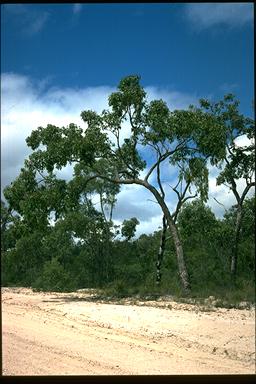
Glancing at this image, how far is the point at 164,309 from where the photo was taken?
33.7 ft

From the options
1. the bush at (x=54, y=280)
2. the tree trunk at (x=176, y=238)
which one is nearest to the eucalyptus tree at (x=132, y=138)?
the tree trunk at (x=176, y=238)

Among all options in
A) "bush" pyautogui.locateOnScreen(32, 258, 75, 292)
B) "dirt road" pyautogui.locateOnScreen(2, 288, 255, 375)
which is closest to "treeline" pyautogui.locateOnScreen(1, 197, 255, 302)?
"bush" pyautogui.locateOnScreen(32, 258, 75, 292)

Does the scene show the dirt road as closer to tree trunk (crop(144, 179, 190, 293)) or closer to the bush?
tree trunk (crop(144, 179, 190, 293))

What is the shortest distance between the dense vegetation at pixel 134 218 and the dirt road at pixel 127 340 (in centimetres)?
188

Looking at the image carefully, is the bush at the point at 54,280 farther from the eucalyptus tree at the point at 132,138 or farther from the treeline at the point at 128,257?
the eucalyptus tree at the point at 132,138

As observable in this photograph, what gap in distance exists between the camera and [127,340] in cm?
756

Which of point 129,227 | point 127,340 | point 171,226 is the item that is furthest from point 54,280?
point 127,340

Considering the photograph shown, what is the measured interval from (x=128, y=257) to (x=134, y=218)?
256 centimetres

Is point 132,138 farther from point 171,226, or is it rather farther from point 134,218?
point 134,218

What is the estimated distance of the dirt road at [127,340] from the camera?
5.84m

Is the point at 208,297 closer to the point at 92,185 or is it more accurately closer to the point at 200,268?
the point at 200,268

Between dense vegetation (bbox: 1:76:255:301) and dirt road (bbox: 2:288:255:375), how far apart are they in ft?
6.18

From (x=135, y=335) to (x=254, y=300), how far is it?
481 centimetres

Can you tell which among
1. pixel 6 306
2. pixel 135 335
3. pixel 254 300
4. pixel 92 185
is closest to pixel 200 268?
pixel 92 185
